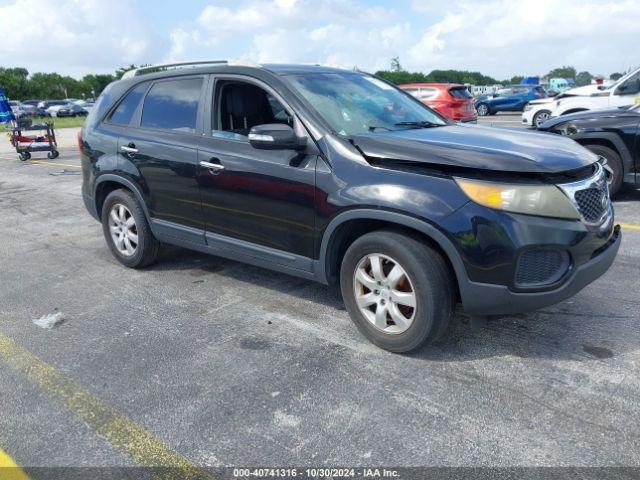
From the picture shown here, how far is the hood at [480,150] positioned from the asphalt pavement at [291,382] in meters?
1.15

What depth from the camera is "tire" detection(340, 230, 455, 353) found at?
10.1 ft

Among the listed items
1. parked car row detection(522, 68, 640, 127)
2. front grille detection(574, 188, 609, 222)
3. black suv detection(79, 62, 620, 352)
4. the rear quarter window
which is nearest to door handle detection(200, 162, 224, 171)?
black suv detection(79, 62, 620, 352)

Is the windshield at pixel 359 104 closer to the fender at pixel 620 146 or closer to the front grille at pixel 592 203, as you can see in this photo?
the front grille at pixel 592 203

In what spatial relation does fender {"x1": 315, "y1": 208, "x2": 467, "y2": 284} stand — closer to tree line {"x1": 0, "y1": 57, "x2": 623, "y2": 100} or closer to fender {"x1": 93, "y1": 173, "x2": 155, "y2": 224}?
fender {"x1": 93, "y1": 173, "x2": 155, "y2": 224}

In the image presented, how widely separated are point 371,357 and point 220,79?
2364mm

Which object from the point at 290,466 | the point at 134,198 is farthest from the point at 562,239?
the point at 134,198

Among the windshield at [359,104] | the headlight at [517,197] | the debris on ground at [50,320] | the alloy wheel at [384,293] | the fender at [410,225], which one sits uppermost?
the windshield at [359,104]

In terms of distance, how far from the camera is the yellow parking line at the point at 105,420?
2.45 metres

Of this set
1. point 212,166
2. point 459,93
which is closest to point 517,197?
point 212,166

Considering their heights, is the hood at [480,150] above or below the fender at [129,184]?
above

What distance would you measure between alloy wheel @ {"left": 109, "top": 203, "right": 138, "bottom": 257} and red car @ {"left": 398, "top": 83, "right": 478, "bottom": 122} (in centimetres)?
1310

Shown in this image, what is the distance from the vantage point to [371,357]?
336 cm

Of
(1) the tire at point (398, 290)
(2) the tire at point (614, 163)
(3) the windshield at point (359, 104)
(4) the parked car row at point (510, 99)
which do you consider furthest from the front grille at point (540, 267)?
(4) the parked car row at point (510, 99)

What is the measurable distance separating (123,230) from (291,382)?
108 inches
